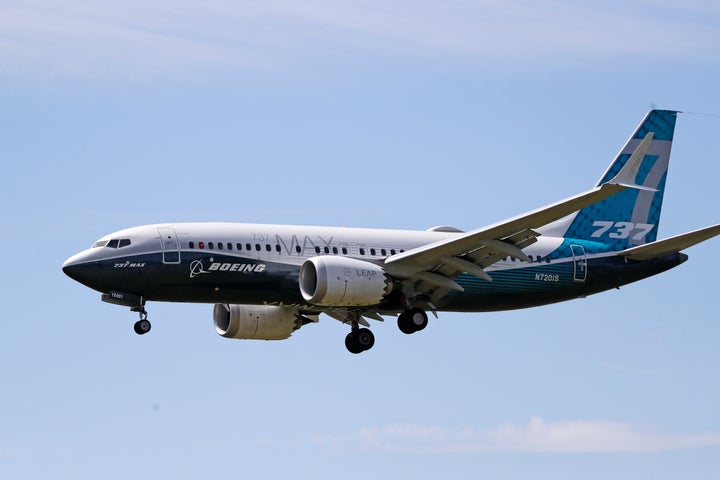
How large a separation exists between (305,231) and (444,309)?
20.7 feet

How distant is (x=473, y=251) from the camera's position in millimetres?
54469

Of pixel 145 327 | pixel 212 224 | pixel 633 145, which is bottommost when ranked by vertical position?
pixel 145 327

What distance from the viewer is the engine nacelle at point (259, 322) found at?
2355 inches

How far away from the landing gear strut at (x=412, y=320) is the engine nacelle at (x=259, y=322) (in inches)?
228

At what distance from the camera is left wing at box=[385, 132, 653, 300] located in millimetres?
51000

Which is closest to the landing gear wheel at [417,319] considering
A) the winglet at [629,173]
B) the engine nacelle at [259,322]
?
the engine nacelle at [259,322]

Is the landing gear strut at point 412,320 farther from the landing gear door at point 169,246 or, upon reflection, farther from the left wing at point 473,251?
the landing gear door at point 169,246

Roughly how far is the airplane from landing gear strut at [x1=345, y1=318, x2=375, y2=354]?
0.05 metres

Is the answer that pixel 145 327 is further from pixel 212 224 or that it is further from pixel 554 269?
pixel 554 269

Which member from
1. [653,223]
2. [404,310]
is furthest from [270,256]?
[653,223]

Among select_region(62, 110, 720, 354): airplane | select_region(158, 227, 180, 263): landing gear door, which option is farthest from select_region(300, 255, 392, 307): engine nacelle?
select_region(158, 227, 180, 263): landing gear door

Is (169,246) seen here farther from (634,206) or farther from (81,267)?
(634,206)

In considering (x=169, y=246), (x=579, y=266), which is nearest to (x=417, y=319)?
(x=579, y=266)

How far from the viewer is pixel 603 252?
59.5 metres
